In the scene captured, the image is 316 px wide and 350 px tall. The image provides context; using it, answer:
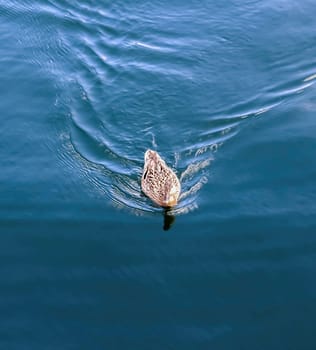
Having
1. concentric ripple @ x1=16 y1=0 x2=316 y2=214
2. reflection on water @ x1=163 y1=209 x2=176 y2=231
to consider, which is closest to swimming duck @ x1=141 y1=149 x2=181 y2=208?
reflection on water @ x1=163 y1=209 x2=176 y2=231

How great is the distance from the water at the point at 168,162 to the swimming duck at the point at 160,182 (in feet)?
0.83

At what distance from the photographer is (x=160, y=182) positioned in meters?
12.1

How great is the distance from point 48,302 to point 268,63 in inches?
365

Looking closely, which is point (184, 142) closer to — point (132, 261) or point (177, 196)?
point (177, 196)

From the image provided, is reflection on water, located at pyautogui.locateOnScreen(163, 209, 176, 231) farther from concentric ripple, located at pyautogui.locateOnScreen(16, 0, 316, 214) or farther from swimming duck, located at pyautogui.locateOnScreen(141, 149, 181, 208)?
concentric ripple, located at pyautogui.locateOnScreen(16, 0, 316, 214)

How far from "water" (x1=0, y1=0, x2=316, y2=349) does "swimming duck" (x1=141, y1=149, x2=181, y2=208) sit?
0.83 feet

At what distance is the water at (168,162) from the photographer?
9828mm

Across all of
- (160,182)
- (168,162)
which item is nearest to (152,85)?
(168,162)

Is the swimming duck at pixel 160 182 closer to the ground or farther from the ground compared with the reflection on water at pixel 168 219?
farther from the ground

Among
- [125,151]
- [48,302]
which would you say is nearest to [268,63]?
[125,151]

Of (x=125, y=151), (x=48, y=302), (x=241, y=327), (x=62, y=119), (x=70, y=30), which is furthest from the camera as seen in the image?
(x=70, y=30)

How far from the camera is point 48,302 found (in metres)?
10.2

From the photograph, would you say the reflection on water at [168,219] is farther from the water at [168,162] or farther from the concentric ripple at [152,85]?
the concentric ripple at [152,85]

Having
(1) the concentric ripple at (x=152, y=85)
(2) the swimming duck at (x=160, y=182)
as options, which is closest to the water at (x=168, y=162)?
(1) the concentric ripple at (x=152, y=85)
